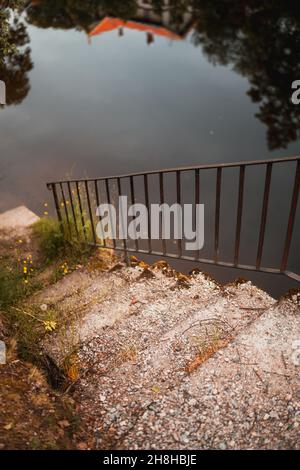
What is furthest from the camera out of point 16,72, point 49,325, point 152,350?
point 16,72

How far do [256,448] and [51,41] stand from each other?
2007cm

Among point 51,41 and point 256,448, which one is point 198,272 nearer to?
point 256,448

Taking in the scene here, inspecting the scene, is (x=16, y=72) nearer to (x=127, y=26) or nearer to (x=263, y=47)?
(x=263, y=47)

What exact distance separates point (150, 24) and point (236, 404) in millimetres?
23065

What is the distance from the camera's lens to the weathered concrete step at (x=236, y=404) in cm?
213

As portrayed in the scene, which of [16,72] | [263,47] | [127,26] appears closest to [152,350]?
[16,72]

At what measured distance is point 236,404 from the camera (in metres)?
2.30

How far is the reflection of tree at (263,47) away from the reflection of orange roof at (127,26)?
7.21 ft

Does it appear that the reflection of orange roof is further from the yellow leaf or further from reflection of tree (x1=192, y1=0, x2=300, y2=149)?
the yellow leaf

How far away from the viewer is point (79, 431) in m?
2.31

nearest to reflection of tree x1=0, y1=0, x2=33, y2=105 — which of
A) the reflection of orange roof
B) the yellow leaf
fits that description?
the reflection of orange roof

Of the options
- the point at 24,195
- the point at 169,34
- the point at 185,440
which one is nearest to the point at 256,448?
the point at 185,440

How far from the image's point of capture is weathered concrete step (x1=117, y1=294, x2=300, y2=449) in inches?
83.8

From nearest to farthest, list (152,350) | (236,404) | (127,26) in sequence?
(236,404) → (152,350) → (127,26)
